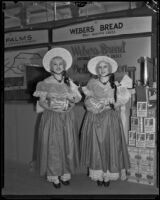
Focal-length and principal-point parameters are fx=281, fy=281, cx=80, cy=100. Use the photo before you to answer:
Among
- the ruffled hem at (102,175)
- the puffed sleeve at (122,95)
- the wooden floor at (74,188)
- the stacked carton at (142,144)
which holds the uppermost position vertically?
the puffed sleeve at (122,95)

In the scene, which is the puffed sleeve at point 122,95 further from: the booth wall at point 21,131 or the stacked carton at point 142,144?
the booth wall at point 21,131

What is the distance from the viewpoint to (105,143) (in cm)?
244

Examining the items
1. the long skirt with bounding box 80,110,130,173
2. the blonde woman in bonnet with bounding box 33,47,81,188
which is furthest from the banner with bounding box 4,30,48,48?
the long skirt with bounding box 80,110,130,173

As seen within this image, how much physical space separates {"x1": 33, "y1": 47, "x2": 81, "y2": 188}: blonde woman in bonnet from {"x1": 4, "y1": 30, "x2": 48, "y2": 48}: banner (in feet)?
2.92

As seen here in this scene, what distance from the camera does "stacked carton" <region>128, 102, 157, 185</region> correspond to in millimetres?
2537

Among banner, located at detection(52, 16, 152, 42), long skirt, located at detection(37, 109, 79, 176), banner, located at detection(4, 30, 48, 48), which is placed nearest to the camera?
long skirt, located at detection(37, 109, 79, 176)

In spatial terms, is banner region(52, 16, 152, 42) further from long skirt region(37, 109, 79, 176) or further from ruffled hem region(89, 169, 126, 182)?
ruffled hem region(89, 169, 126, 182)

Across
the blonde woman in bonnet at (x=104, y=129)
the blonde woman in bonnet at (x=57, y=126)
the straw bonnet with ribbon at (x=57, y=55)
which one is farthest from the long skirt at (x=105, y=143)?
the straw bonnet with ribbon at (x=57, y=55)

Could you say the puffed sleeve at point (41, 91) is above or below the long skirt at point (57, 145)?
above

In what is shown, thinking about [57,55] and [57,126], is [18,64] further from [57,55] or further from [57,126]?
[57,126]

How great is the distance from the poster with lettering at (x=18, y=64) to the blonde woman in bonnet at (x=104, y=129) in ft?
3.52

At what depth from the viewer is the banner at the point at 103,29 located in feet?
9.12

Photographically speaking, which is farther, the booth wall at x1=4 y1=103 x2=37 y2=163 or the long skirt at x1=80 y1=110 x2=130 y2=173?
the booth wall at x1=4 y1=103 x2=37 y2=163

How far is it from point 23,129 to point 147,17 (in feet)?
5.98
